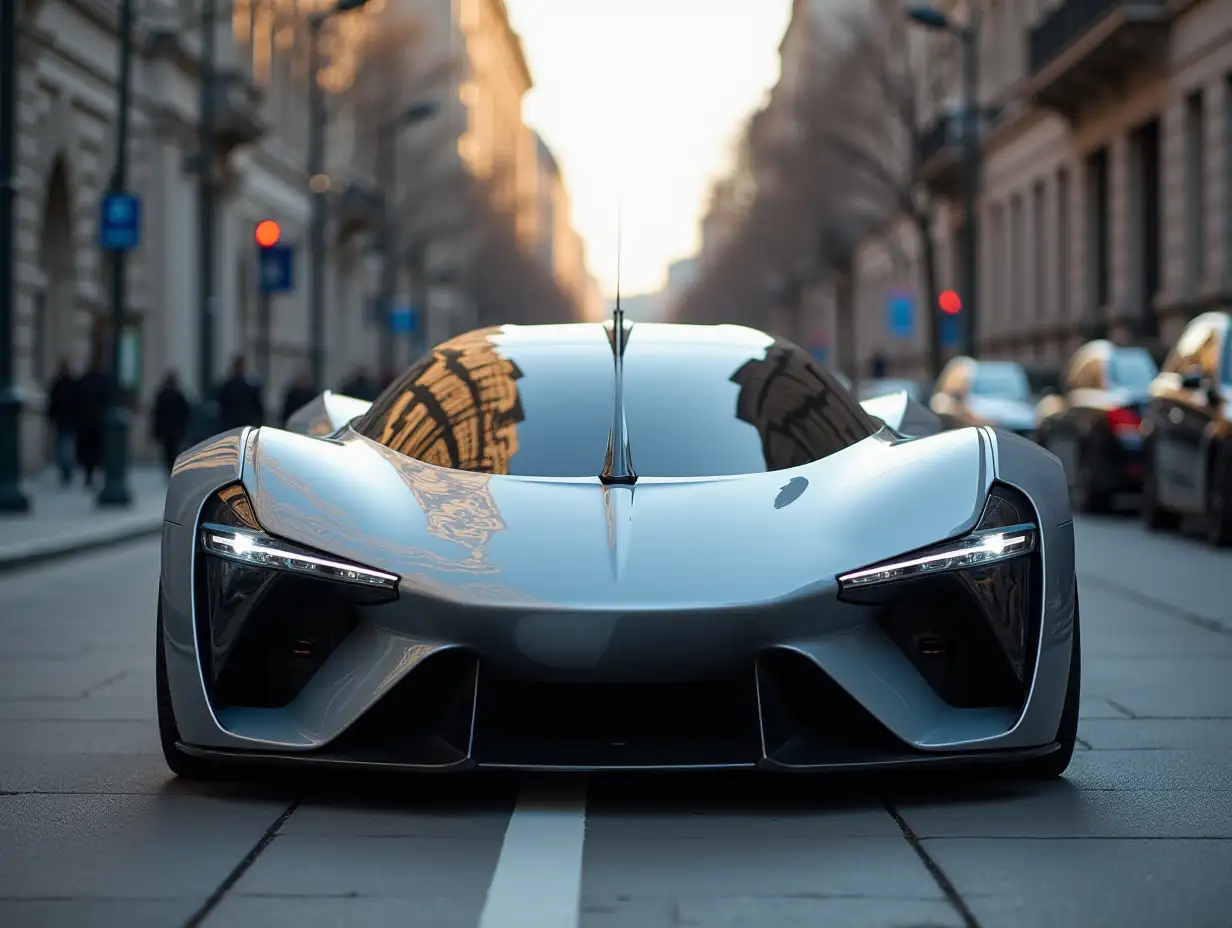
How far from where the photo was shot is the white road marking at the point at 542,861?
12.9 feet

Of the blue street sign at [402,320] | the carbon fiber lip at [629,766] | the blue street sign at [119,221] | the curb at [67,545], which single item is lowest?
the carbon fiber lip at [629,766]

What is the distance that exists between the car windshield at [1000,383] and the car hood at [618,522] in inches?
764

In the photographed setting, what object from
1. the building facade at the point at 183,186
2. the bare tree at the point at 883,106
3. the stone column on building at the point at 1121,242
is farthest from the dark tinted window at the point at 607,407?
the bare tree at the point at 883,106

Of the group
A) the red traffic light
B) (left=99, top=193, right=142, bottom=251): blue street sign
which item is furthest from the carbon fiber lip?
the red traffic light

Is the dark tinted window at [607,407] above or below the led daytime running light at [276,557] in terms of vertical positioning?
above

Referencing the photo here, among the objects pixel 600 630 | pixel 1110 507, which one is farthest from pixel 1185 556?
pixel 600 630

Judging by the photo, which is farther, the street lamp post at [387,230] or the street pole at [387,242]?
the street pole at [387,242]

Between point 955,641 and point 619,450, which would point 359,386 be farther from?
point 955,641

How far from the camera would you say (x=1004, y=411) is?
23531 mm

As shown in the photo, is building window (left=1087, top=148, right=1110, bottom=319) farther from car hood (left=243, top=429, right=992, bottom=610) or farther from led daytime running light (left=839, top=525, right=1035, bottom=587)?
led daytime running light (left=839, top=525, right=1035, bottom=587)

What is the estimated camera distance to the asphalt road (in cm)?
396

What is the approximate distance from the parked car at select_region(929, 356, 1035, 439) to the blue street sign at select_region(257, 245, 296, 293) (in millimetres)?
10419

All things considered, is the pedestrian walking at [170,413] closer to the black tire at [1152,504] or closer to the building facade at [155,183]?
the building facade at [155,183]

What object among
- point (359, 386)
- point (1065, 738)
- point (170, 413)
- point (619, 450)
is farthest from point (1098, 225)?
point (1065, 738)
